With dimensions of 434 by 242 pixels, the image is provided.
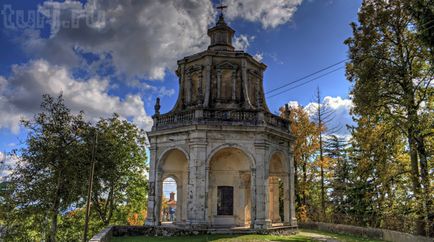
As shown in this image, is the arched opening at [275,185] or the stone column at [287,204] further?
the arched opening at [275,185]

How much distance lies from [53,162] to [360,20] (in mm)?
20536

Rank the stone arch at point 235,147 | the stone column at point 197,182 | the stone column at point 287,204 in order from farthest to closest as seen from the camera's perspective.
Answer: the stone column at point 287,204
the stone arch at point 235,147
the stone column at point 197,182

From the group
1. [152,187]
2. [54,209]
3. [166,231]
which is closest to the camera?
[166,231]

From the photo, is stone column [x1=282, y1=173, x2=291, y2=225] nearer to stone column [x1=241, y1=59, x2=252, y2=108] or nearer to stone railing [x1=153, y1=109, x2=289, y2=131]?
stone railing [x1=153, y1=109, x2=289, y2=131]

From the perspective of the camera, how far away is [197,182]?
19.5 metres

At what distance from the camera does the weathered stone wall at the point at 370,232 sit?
16.7 m

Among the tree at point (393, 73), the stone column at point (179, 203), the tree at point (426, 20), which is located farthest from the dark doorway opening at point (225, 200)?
the tree at point (426, 20)

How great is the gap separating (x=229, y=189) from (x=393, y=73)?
38.2ft

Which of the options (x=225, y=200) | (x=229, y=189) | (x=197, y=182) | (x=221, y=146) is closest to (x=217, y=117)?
(x=221, y=146)

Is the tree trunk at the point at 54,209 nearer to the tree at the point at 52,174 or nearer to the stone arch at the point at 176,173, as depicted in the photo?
the tree at the point at 52,174

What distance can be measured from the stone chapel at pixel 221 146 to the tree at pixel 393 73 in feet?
19.4

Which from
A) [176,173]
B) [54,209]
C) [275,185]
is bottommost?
[54,209]

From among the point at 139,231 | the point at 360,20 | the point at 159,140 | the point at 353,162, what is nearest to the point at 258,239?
the point at 139,231

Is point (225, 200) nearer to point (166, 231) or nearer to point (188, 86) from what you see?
point (166, 231)
